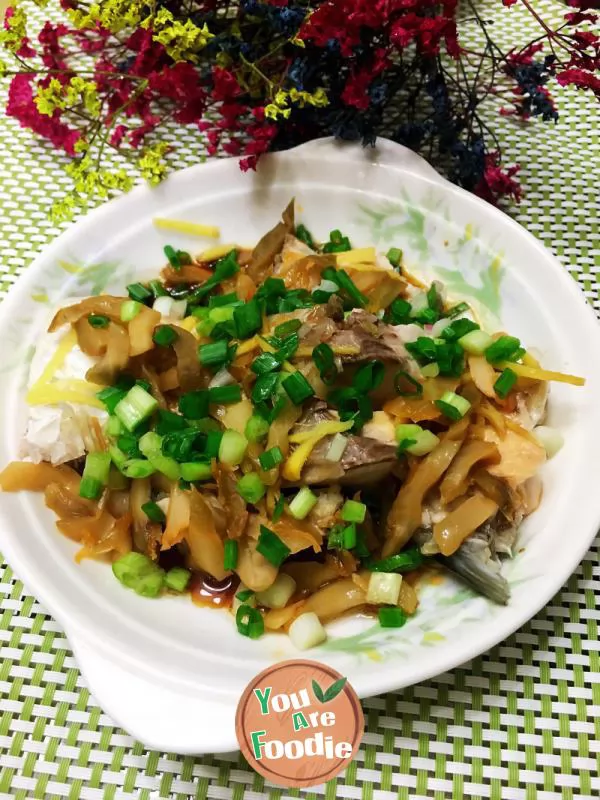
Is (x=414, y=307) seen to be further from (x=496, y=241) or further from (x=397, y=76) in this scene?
(x=397, y=76)

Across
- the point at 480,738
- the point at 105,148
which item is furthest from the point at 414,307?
the point at 105,148

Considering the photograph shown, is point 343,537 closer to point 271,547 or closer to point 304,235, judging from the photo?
point 271,547

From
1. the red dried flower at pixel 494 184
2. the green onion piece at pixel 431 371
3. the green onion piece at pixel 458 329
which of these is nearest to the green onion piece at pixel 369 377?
the green onion piece at pixel 431 371

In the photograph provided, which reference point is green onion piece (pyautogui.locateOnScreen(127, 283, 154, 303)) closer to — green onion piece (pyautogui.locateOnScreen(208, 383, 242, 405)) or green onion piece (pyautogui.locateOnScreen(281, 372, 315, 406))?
→ green onion piece (pyautogui.locateOnScreen(208, 383, 242, 405))

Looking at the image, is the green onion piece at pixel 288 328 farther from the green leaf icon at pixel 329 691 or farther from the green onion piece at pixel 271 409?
the green leaf icon at pixel 329 691

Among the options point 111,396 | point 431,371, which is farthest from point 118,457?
point 431,371

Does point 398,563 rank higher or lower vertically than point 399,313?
lower
